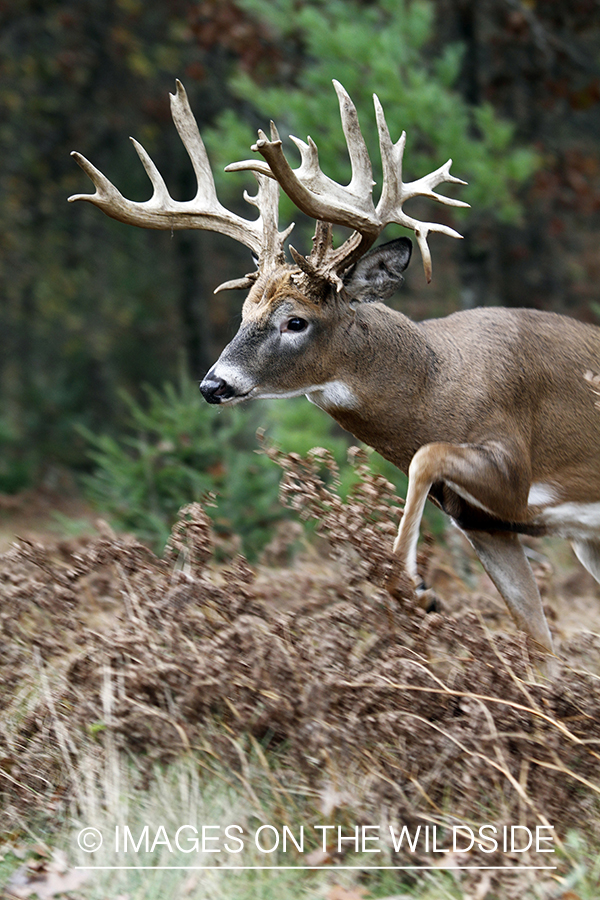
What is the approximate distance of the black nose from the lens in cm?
414

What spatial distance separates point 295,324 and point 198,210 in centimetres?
86

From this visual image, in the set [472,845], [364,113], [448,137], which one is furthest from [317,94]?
[472,845]

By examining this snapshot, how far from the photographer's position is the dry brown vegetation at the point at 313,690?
321cm

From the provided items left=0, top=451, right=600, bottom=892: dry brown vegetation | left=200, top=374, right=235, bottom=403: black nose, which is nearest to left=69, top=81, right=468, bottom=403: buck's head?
left=200, top=374, right=235, bottom=403: black nose

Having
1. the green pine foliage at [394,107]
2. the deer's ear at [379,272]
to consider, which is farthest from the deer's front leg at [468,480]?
the green pine foliage at [394,107]

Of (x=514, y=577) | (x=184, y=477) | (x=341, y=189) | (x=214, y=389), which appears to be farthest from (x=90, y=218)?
(x=514, y=577)

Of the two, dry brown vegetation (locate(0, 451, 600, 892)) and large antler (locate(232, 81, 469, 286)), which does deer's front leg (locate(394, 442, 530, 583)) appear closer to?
dry brown vegetation (locate(0, 451, 600, 892))

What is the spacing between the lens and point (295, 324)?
14.0 feet

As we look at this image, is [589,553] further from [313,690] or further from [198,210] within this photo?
[198,210]

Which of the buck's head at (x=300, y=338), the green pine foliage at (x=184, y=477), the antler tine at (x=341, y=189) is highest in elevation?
the antler tine at (x=341, y=189)

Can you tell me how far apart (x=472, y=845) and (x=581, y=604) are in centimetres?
311

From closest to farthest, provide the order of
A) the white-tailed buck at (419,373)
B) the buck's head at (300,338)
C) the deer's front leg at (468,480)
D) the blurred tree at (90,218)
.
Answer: the deer's front leg at (468,480) → the white-tailed buck at (419,373) → the buck's head at (300,338) → the blurred tree at (90,218)

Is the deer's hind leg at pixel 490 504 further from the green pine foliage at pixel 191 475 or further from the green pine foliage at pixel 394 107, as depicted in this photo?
the green pine foliage at pixel 394 107

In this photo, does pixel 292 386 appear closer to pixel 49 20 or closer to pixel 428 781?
pixel 428 781
